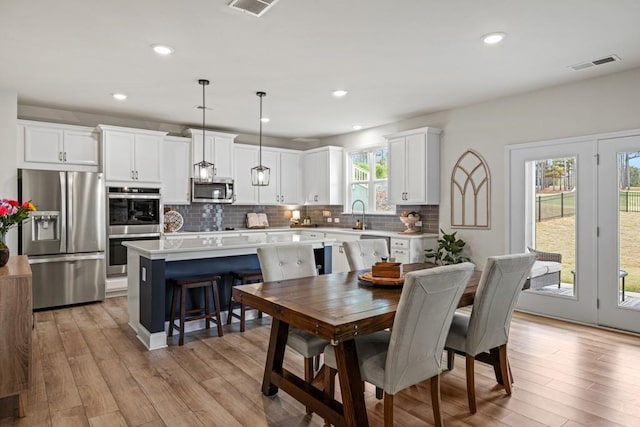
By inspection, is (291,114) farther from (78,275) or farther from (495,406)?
(495,406)

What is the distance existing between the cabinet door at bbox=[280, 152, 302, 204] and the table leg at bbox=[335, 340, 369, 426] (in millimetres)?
5567

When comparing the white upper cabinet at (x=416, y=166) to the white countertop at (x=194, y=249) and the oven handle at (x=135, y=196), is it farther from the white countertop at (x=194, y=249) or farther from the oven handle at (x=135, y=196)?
the oven handle at (x=135, y=196)

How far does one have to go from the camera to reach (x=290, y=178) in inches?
300

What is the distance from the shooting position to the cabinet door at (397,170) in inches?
230

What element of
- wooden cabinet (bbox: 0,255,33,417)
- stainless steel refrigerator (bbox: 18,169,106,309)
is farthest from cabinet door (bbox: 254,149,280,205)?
wooden cabinet (bbox: 0,255,33,417)

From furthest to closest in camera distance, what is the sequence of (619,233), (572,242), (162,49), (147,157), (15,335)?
(147,157) → (572,242) → (619,233) → (162,49) → (15,335)

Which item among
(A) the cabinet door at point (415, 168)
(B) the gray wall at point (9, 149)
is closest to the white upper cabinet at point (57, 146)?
(B) the gray wall at point (9, 149)

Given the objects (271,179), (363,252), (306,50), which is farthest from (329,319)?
(271,179)

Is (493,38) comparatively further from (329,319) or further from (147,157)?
(147,157)

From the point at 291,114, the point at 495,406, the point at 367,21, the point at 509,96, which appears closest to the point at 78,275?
the point at 291,114

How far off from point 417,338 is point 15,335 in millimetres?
2371

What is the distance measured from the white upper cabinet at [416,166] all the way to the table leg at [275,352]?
3.51 m

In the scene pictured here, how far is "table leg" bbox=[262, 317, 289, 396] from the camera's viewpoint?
263cm

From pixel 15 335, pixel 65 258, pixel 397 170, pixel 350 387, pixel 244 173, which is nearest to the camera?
pixel 350 387
